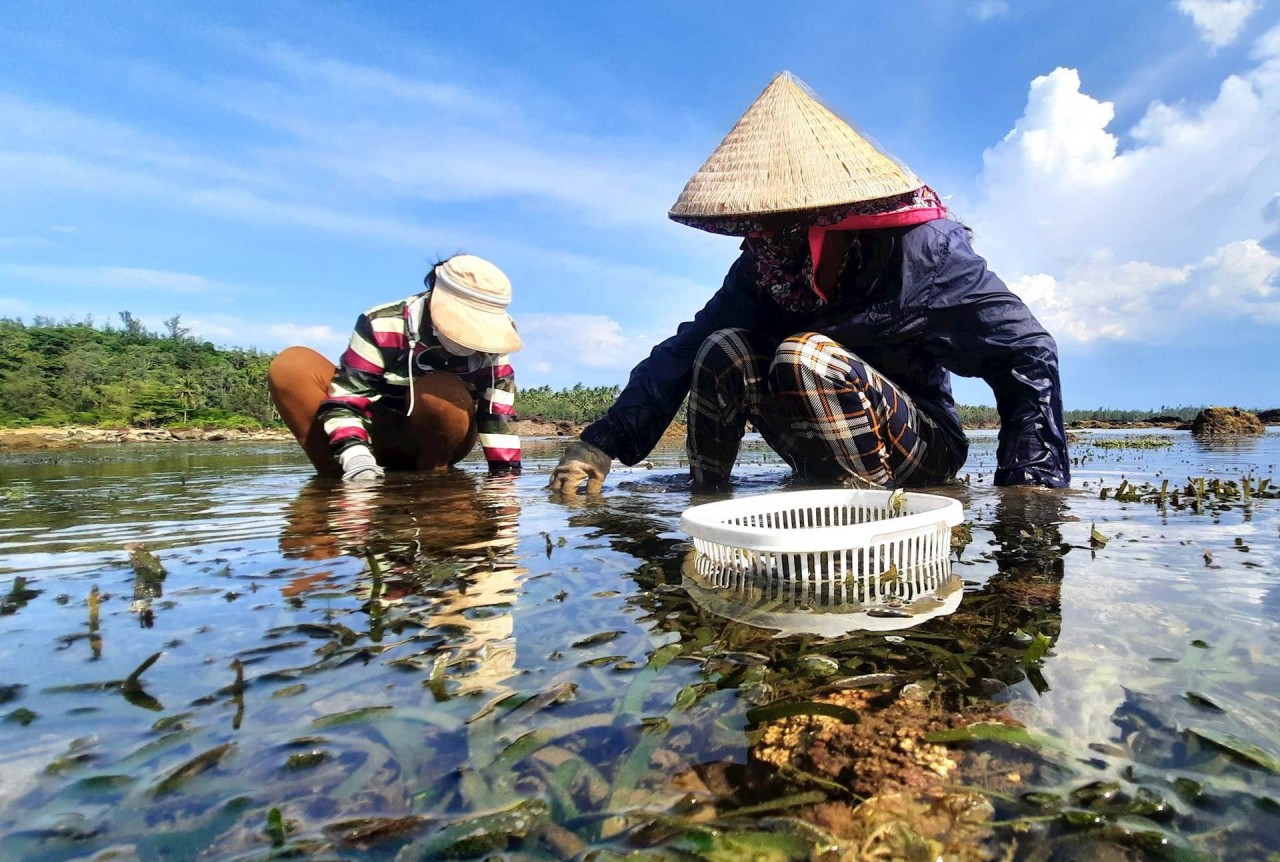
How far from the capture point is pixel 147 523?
121 inches

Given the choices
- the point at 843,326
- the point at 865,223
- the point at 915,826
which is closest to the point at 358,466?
the point at 843,326

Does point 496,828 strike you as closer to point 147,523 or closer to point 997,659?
point 997,659

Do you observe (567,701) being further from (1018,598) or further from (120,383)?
(120,383)

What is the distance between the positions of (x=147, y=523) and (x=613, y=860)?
10.7ft

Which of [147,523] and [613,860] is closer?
[613,860]

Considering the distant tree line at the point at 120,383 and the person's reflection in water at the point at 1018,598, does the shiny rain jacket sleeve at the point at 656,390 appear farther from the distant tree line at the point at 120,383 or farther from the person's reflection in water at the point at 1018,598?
the distant tree line at the point at 120,383

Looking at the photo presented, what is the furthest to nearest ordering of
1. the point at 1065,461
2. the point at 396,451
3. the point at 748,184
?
the point at 396,451
the point at 1065,461
the point at 748,184

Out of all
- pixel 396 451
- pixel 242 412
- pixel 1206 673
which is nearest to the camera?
pixel 1206 673

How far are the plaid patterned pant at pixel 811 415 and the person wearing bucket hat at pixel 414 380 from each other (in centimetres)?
180

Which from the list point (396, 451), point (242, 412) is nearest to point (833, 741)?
point (396, 451)

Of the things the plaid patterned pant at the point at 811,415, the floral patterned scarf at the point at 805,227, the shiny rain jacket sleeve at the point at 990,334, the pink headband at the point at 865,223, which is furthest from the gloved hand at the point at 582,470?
the shiny rain jacket sleeve at the point at 990,334

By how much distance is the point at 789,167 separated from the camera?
103 inches

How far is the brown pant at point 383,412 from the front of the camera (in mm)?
4934

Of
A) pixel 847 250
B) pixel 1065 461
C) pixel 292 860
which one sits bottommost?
pixel 292 860
